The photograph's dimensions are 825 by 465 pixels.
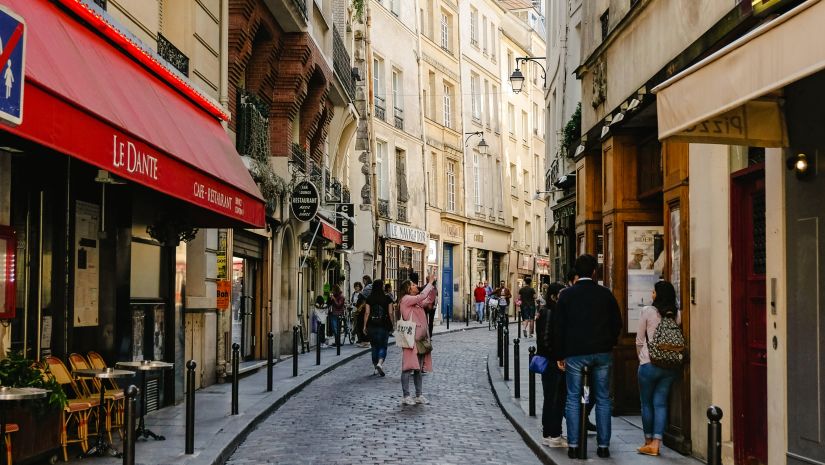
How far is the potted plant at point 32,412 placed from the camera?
8.52 meters

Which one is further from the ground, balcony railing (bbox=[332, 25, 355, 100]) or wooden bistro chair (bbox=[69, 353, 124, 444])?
balcony railing (bbox=[332, 25, 355, 100])

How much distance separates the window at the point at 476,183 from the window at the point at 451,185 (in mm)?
2265

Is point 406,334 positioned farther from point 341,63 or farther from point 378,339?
point 341,63

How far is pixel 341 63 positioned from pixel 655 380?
1997 centimetres

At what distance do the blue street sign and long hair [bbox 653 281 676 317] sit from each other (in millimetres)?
6653

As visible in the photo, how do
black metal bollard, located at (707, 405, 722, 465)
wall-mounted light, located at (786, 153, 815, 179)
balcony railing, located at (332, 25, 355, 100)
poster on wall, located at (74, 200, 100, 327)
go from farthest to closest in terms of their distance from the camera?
balcony railing, located at (332, 25, 355, 100), poster on wall, located at (74, 200, 100, 327), wall-mounted light, located at (786, 153, 815, 179), black metal bollard, located at (707, 405, 722, 465)

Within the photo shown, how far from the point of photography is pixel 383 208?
38.1 m

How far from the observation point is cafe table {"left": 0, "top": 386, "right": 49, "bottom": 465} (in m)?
7.58

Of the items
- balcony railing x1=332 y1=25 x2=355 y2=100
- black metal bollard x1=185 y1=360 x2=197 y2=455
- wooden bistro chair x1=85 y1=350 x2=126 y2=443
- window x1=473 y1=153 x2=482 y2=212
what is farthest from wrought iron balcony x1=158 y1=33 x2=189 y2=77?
window x1=473 y1=153 x2=482 y2=212

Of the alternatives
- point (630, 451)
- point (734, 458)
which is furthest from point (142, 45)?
point (734, 458)

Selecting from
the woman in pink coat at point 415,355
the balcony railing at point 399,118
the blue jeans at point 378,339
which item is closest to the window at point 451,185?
the balcony railing at point 399,118

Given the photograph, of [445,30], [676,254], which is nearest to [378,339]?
[676,254]

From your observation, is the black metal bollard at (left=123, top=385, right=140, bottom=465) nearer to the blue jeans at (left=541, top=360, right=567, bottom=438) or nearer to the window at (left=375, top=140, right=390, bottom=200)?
the blue jeans at (left=541, top=360, right=567, bottom=438)

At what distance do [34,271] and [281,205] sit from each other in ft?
39.8
